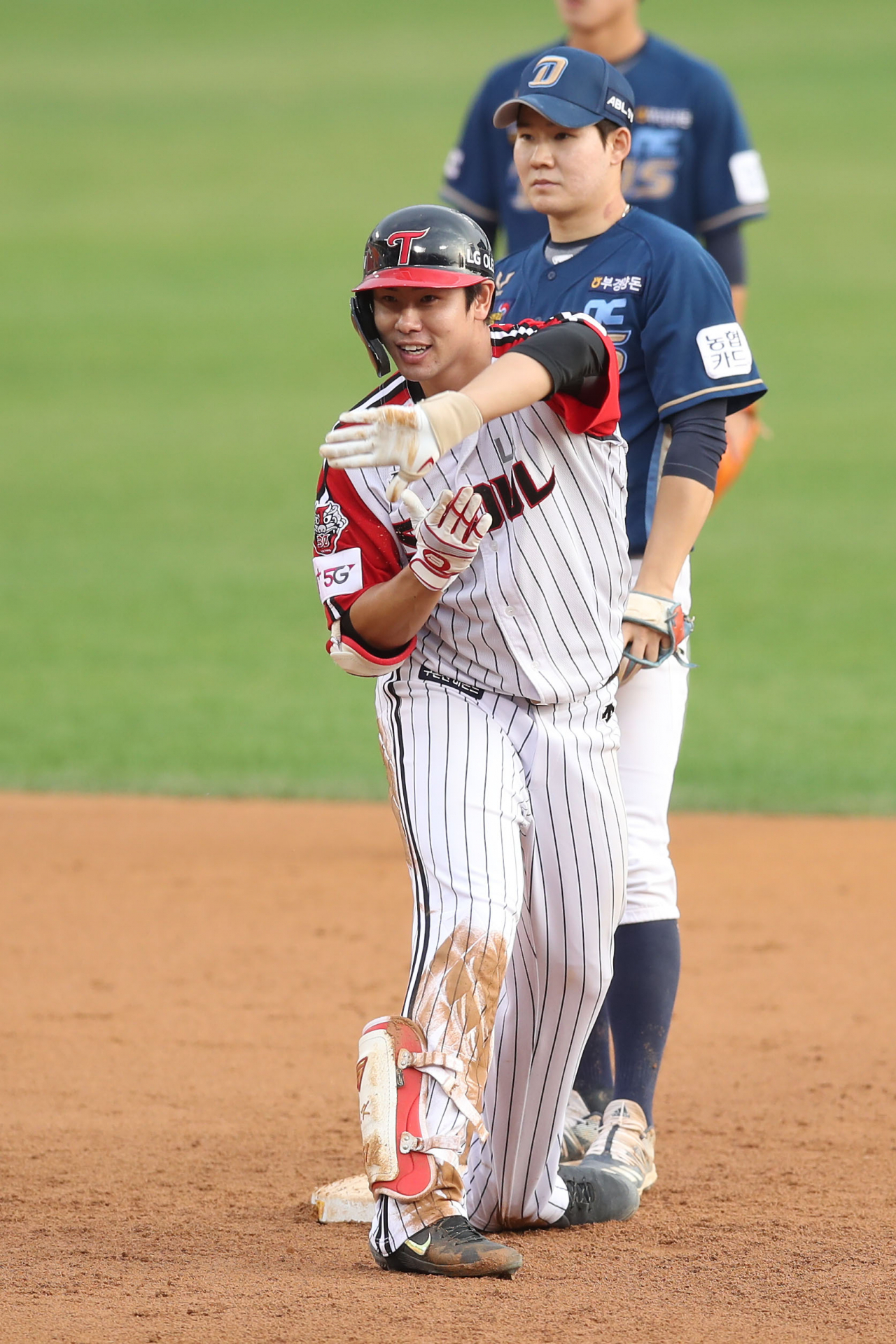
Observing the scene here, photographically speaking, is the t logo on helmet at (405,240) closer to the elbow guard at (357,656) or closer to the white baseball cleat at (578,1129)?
the elbow guard at (357,656)

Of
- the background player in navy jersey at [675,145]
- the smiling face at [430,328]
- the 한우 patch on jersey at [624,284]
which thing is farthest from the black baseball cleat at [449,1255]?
the background player in navy jersey at [675,145]

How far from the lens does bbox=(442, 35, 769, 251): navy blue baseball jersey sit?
495 centimetres

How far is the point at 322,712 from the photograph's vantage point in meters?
9.34

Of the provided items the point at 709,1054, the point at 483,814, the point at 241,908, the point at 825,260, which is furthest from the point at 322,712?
Result: the point at 825,260

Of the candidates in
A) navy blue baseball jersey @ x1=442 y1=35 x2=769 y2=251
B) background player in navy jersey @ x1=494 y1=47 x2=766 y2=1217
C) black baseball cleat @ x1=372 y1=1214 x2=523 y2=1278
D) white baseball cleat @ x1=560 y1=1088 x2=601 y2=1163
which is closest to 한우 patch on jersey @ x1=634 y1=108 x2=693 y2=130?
navy blue baseball jersey @ x1=442 y1=35 x2=769 y2=251

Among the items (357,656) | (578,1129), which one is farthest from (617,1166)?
(357,656)

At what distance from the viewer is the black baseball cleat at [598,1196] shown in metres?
3.56

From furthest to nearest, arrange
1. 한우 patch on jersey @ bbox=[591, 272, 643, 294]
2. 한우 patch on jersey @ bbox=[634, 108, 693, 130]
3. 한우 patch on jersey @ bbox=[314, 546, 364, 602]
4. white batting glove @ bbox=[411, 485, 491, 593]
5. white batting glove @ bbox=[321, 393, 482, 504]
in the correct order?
한우 patch on jersey @ bbox=[634, 108, 693, 130], 한우 patch on jersey @ bbox=[591, 272, 643, 294], 한우 patch on jersey @ bbox=[314, 546, 364, 602], white batting glove @ bbox=[411, 485, 491, 593], white batting glove @ bbox=[321, 393, 482, 504]

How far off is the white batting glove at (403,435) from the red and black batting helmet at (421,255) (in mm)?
369

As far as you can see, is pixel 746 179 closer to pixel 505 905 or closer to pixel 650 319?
pixel 650 319

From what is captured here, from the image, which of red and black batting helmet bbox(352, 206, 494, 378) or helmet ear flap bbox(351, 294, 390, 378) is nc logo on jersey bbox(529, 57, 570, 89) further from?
helmet ear flap bbox(351, 294, 390, 378)

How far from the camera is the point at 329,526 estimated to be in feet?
10.6

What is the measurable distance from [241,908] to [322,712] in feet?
10.8

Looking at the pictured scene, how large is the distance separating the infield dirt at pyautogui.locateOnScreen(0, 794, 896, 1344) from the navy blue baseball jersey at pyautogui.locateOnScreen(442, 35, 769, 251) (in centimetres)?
230
